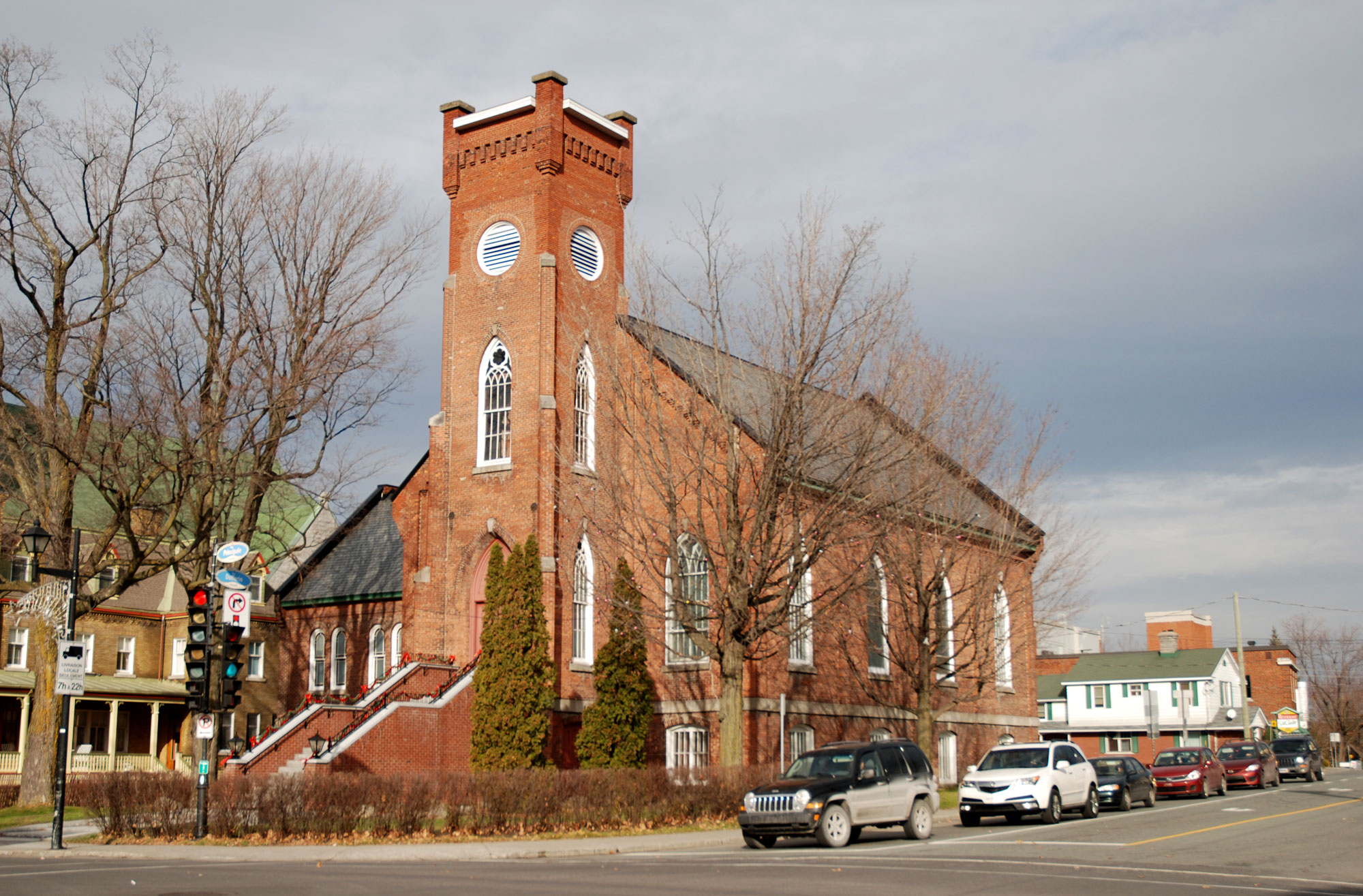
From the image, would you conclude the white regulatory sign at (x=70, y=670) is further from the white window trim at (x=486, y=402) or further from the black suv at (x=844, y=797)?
the white window trim at (x=486, y=402)

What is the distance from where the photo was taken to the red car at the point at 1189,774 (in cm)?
3125

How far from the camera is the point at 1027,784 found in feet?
73.9

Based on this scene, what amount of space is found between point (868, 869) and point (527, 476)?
16.9 meters

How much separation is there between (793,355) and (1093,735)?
56569 mm

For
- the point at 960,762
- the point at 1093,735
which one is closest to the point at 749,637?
the point at 960,762

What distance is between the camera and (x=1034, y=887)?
13016 mm

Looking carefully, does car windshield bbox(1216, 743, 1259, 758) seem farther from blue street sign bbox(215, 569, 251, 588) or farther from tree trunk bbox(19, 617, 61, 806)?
tree trunk bbox(19, 617, 61, 806)

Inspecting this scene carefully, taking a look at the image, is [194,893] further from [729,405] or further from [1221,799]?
[1221,799]

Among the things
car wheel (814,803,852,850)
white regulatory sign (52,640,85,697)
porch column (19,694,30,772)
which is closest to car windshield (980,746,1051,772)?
car wheel (814,803,852,850)

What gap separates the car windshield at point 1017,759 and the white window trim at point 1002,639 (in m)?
7.44

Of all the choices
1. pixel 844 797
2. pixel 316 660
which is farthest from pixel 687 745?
pixel 316 660

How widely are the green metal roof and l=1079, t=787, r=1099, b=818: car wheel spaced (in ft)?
107

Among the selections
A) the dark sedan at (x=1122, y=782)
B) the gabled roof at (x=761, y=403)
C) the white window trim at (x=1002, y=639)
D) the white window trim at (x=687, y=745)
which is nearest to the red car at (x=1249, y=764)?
the white window trim at (x=1002, y=639)

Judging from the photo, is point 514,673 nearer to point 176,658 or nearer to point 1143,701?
point 176,658
